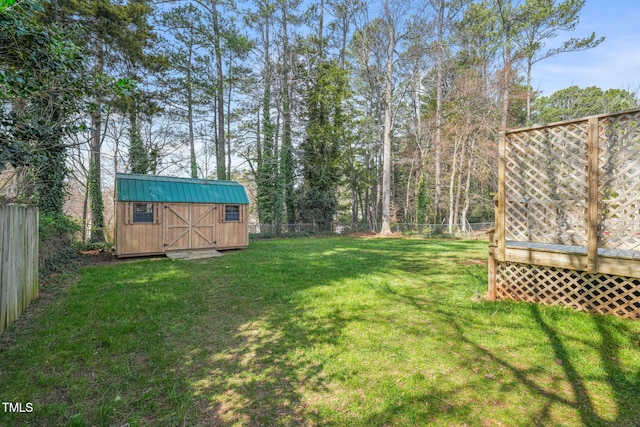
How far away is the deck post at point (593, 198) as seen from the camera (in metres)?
3.51

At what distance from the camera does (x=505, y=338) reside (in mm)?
3137

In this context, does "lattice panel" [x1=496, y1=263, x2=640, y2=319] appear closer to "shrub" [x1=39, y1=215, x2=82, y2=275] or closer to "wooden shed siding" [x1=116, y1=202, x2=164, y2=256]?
"shrub" [x1=39, y1=215, x2=82, y2=275]

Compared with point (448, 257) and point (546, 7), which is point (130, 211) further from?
point (546, 7)

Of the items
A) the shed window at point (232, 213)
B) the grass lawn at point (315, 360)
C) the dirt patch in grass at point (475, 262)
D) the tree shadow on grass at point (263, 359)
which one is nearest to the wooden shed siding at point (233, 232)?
the shed window at point (232, 213)

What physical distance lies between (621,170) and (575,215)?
91 centimetres

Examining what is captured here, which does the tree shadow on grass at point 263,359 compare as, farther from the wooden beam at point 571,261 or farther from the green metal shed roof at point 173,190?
the green metal shed roof at point 173,190

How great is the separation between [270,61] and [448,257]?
15530mm

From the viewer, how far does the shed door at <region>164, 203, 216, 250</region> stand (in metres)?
9.27

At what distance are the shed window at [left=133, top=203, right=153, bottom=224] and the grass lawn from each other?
4.20 metres

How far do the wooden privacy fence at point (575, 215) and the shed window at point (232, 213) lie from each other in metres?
8.70

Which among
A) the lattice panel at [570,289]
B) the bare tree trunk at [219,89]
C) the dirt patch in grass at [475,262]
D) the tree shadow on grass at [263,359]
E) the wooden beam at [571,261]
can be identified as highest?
the bare tree trunk at [219,89]

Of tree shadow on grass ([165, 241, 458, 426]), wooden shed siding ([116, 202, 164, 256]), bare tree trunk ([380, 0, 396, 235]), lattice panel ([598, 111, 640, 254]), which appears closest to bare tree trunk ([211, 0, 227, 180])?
wooden shed siding ([116, 202, 164, 256])

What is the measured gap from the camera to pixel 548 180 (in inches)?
158

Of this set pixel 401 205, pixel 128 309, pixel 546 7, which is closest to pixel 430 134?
pixel 401 205
